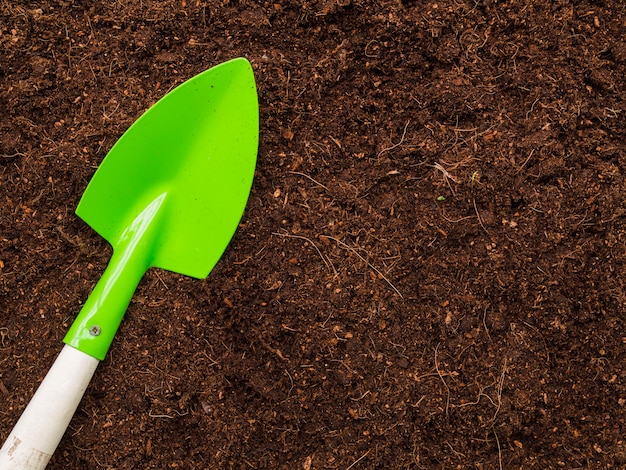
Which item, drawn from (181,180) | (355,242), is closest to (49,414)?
(181,180)

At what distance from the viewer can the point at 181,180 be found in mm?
1072

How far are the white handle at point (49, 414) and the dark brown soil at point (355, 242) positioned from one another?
0.29 ft

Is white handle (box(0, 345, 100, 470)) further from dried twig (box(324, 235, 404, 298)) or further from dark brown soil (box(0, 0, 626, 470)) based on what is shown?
dried twig (box(324, 235, 404, 298))

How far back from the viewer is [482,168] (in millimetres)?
1093

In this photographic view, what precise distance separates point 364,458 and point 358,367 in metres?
0.17

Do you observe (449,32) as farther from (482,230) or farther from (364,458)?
(364,458)

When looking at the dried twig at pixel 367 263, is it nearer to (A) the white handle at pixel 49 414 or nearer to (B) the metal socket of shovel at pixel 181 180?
(B) the metal socket of shovel at pixel 181 180

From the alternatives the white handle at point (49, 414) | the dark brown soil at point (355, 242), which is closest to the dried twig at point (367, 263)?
the dark brown soil at point (355, 242)

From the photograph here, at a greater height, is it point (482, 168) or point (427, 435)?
point (482, 168)

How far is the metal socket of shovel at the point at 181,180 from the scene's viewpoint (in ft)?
3.41

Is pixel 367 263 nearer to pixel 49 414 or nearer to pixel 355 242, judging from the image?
pixel 355 242

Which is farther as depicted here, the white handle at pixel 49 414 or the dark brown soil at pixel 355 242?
the dark brown soil at pixel 355 242

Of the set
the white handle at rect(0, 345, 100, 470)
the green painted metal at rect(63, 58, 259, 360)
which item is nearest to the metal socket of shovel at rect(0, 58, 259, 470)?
the green painted metal at rect(63, 58, 259, 360)

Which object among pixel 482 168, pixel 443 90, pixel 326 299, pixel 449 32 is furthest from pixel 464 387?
pixel 449 32
